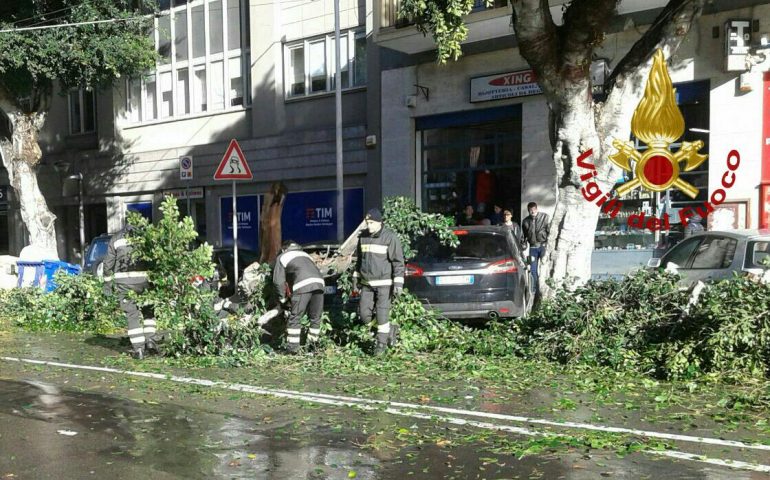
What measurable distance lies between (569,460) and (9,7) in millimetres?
19151

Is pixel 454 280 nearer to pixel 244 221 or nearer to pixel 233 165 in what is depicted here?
pixel 233 165

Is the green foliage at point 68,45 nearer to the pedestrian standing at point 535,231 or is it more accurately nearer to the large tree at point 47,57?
the large tree at point 47,57

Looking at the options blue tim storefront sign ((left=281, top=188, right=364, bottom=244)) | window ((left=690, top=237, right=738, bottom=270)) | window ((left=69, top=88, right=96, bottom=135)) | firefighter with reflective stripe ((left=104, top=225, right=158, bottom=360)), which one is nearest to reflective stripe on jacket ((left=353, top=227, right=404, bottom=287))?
firefighter with reflective stripe ((left=104, top=225, right=158, bottom=360))

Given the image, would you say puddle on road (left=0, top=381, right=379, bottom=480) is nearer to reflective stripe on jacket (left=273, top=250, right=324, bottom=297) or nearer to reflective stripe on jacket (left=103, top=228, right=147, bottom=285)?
reflective stripe on jacket (left=273, top=250, right=324, bottom=297)

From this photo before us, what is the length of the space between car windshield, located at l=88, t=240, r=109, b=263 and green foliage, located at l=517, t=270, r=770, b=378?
12.1 metres

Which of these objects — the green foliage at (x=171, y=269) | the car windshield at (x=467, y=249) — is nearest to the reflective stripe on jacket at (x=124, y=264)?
the green foliage at (x=171, y=269)

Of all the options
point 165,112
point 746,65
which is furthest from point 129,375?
point 165,112

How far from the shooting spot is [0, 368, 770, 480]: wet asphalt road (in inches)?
193

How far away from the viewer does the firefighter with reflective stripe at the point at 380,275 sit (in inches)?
360

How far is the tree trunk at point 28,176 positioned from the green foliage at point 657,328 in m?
16.1

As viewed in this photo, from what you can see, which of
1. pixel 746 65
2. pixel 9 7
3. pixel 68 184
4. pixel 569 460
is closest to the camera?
pixel 569 460

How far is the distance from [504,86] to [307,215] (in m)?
6.91

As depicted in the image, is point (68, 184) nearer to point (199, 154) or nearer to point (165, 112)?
point (165, 112)

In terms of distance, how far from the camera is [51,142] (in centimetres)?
2883
